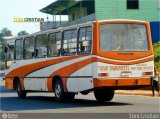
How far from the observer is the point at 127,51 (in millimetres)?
20016

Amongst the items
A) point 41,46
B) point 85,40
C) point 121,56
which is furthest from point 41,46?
point 121,56

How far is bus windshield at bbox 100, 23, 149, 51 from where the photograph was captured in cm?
1986

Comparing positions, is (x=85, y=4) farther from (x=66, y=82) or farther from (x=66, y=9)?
(x=66, y=82)

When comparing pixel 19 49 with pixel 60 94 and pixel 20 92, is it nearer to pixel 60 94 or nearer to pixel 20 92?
pixel 20 92

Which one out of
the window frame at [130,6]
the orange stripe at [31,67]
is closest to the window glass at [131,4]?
the window frame at [130,6]

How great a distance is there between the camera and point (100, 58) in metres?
19.5

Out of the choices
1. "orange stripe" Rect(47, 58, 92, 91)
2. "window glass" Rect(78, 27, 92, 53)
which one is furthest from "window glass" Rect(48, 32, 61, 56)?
"window glass" Rect(78, 27, 92, 53)

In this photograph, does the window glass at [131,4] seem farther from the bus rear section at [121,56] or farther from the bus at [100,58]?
the bus rear section at [121,56]

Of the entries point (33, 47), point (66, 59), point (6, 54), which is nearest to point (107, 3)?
point (6, 54)

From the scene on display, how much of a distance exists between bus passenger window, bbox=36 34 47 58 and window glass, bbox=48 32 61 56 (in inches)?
20.2

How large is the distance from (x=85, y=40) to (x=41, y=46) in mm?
4534

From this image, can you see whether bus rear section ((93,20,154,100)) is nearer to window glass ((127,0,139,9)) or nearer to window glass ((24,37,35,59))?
window glass ((24,37,35,59))

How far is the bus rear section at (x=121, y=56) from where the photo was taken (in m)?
19.5

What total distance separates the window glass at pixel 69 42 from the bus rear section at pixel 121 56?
1690 millimetres
